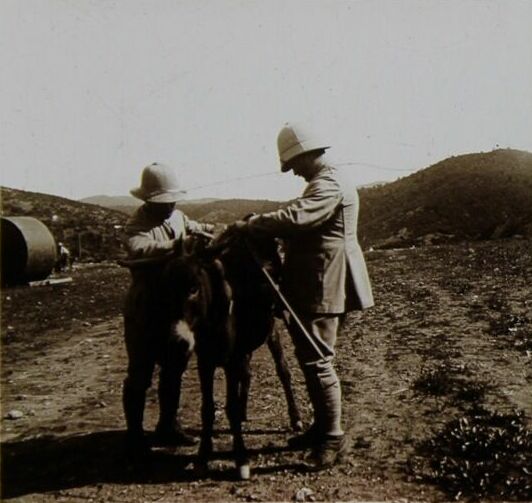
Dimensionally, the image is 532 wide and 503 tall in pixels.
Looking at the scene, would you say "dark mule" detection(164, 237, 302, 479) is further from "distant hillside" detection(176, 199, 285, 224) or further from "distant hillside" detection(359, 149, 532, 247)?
"distant hillside" detection(176, 199, 285, 224)

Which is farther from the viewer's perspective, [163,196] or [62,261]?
[62,261]

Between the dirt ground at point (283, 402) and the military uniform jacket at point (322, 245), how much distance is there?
43.3 inches

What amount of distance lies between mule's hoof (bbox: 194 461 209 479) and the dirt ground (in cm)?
5

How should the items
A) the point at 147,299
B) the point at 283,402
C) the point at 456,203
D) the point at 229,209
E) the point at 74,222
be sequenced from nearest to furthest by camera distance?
the point at 147,299 < the point at 283,402 < the point at 74,222 < the point at 456,203 < the point at 229,209

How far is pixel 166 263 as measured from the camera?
441 cm

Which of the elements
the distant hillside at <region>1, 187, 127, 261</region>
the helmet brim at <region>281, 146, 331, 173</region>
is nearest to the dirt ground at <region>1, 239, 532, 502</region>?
the helmet brim at <region>281, 146, 331, 173</region>

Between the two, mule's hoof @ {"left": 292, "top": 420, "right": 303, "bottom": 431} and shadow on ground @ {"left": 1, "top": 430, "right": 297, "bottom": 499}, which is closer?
shadow on ground @ {"left": 1, "top": 430, "right": 297, "bottom": 499}

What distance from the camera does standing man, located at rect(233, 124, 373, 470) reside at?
14.5 feet

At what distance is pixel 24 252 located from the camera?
16.1 metres

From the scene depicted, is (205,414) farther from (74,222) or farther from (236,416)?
(74,222)

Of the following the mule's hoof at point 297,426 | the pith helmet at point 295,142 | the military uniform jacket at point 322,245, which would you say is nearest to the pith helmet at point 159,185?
the military uniform jacket at point 322,245

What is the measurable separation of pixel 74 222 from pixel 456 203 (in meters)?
15.4

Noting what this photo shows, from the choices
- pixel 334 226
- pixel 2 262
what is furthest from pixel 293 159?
Answer: pixel 2 262

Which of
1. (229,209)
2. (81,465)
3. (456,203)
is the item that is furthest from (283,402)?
(229,209)
